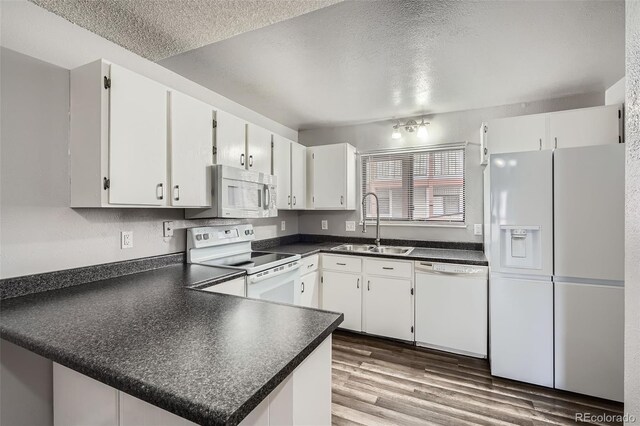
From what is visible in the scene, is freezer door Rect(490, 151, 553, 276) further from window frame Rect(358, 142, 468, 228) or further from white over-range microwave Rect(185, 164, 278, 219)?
white over-range microwave Rect(185, 164, 278, 219)

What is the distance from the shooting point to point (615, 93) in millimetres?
2400

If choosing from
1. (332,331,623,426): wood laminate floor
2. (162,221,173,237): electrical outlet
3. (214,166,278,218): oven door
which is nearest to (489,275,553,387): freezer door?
(332,331,623,426): wood laminate floor

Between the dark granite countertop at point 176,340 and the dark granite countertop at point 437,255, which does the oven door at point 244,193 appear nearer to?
the dark granite countertop at point 437,255

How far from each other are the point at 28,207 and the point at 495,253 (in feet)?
9.79

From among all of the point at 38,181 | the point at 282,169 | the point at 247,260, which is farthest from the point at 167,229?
the point at 282,169

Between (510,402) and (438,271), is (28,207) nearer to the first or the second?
(438,271)

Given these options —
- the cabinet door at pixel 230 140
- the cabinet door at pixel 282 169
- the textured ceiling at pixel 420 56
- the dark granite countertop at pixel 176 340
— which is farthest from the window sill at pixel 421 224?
the dark granite countertop at pixel 176 340

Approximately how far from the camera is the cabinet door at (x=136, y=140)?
1502 millimetres

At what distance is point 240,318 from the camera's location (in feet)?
3.65

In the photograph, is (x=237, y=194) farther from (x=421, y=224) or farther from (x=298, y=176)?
(x=421, y=224)

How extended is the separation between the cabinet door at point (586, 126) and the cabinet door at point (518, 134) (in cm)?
8

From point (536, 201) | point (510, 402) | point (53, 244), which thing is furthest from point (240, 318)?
point (536, 201)

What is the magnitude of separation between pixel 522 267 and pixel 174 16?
2792mm

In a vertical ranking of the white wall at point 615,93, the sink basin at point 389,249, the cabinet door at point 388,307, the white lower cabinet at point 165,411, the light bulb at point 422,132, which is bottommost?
the cabinet door at point 388,307
